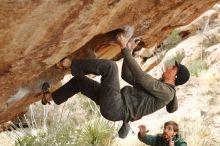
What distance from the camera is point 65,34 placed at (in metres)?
4.87

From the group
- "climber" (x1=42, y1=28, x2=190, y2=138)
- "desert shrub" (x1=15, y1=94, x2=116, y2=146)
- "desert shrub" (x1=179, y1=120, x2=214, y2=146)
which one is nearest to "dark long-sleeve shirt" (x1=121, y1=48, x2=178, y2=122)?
"climber" (x1=42, y1=28, x2=190, y2=138)

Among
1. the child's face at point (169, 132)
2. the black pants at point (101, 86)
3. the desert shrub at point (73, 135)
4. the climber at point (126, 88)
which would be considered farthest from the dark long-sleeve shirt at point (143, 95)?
the desert shrub at point (73, 135)

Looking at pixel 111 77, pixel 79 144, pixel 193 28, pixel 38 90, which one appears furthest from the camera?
pixel 193 28

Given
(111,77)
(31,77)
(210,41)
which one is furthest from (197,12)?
(210,41)

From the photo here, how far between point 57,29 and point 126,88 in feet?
4.19

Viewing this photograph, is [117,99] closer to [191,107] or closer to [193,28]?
[191,107]

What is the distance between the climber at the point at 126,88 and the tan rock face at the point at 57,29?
27cm

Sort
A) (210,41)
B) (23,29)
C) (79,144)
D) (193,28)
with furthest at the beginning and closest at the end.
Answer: (193,28), (210,41), (79,144), (23,29)

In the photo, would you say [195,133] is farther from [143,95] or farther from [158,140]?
[143,95]

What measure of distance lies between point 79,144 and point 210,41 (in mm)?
6821

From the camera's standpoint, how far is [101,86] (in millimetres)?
5398

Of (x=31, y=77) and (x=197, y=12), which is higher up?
(x=31, y=77)

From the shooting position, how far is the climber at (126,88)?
522cm

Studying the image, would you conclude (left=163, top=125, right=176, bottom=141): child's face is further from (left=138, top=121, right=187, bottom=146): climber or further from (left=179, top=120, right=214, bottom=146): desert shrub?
(left=179, top=120, right=214, bottom=146): desert shrub
